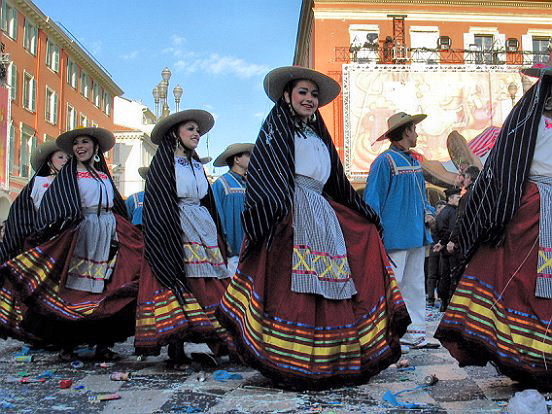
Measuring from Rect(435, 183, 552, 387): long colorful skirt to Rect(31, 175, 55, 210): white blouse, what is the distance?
429 cm

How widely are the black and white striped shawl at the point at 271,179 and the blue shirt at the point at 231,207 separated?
3.64m

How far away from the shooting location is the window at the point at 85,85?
41.4 meters

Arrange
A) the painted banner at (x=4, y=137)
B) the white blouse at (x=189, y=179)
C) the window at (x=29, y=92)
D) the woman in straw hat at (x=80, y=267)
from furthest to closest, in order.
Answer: the window at (x=29, y=92), the painted banner at (x=4, y=137), the woman in straw hat at (x=80, y=267), the white blouse at (x=189, y=179)

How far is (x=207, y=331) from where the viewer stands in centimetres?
469

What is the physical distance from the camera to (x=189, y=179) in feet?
16.9

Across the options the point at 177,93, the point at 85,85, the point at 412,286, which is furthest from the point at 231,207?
the point at 85,85

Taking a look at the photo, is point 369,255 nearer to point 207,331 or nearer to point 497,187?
point 497,187

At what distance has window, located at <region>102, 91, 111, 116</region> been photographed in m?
46.3

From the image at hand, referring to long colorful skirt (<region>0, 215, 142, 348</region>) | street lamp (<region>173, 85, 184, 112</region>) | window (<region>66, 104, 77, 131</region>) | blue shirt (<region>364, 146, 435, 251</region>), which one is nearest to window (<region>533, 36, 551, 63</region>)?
street lamp (<region>173, 85, 184, 112</region>)

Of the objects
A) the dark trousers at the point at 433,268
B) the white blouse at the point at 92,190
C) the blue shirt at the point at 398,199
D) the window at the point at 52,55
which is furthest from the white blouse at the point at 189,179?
the window at the point at 52,55

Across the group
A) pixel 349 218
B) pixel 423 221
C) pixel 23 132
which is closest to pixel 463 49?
pixel 23 132

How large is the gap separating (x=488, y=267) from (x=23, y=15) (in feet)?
109

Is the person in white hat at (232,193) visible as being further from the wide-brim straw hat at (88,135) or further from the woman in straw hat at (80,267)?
the woman in straw hat at (80,267)

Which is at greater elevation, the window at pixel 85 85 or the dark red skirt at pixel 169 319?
the window at pixel 85 85
